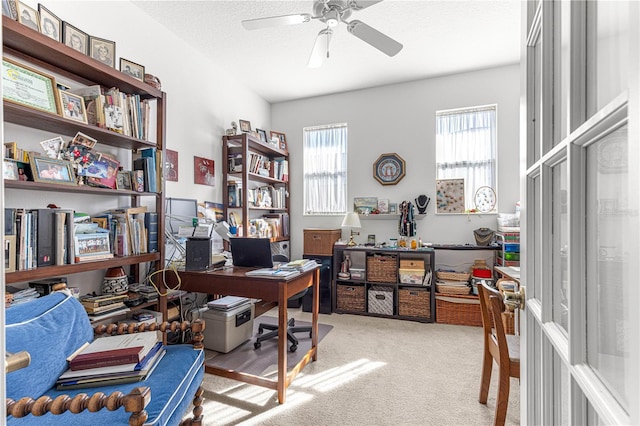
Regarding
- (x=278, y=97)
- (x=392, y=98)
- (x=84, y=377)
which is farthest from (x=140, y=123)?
(x=392, y=98)

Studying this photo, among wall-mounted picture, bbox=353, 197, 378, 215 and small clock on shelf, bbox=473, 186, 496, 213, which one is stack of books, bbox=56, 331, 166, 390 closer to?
wall-mounted picture, bbox=353, 197, 378, 215

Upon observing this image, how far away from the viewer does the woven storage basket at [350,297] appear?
3.72 metres

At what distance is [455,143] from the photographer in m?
3.85

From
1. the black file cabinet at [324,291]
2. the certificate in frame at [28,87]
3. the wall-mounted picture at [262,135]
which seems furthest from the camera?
the wall-mounted picture at [262,135]

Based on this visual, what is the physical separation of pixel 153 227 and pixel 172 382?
1.30m

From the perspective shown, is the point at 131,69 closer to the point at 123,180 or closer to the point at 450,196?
the point at 123,180

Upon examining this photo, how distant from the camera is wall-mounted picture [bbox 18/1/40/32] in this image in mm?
1575

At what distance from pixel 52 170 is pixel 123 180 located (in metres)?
0.47

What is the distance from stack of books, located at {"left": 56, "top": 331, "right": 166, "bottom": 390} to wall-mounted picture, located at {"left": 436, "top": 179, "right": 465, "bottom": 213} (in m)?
3.44

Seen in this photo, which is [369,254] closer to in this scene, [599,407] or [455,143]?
[455,143]

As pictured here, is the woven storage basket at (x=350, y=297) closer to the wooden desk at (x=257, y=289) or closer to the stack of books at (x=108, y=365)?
the wooden desk at (x=257, y=289)

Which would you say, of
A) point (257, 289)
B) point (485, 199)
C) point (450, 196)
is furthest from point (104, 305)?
point (485, 199)

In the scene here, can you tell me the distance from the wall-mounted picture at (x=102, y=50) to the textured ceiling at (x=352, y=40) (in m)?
0.71

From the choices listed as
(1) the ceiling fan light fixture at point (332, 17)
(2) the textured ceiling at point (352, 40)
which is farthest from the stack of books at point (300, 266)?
(2) the textured ceiling at point (352, 40)
